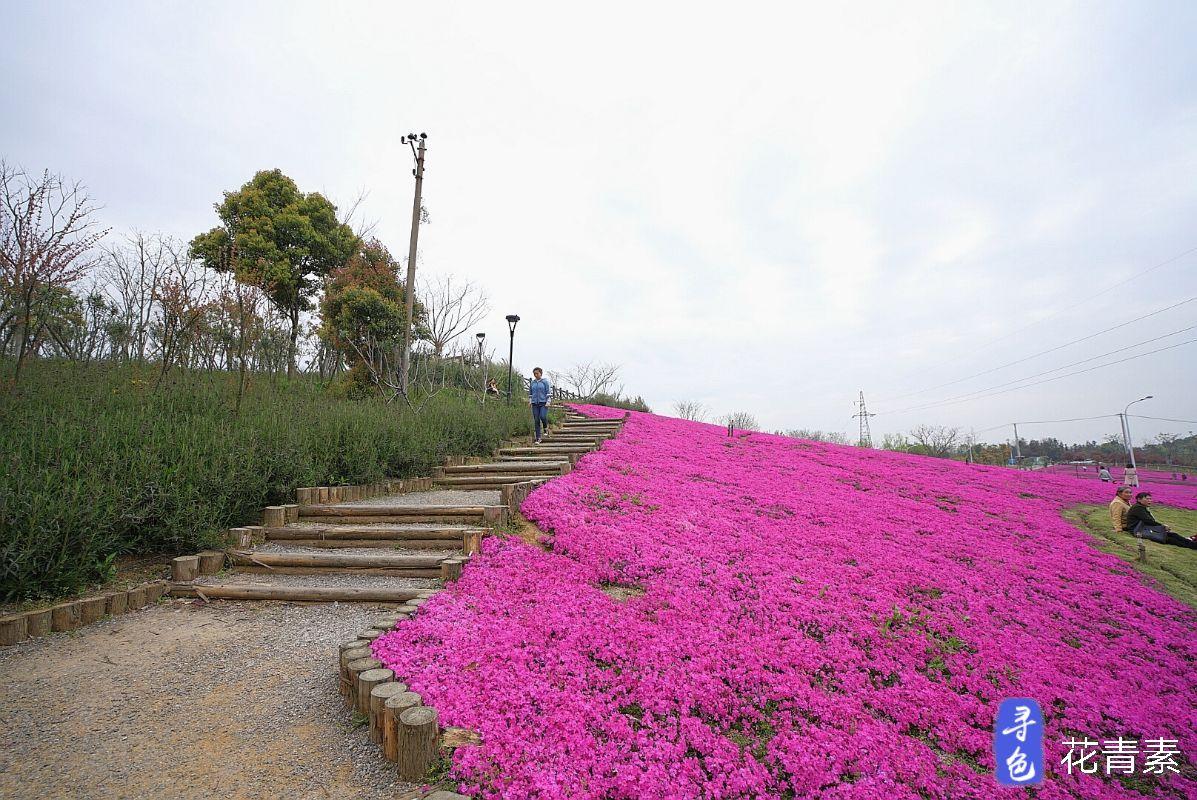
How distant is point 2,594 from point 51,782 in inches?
90.7

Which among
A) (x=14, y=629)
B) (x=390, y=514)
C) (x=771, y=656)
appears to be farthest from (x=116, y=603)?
(x=771, y=656)

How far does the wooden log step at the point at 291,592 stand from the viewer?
4273 millimetres

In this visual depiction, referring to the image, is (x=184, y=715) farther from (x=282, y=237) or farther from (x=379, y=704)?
(x=282, y=237)

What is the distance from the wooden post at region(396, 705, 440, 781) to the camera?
2.41 meters

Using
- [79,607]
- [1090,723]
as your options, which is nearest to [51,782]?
[79,607]

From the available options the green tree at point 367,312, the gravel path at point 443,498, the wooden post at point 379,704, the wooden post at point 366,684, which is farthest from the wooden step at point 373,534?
the green tree at point 367,312

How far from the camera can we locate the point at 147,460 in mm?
4898

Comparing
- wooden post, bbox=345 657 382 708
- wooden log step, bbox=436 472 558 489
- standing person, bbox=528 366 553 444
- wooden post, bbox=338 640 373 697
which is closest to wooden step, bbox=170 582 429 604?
wooden post, bbox=338 640 373 697

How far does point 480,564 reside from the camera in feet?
15.1

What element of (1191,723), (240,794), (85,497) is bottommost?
(1191,723)

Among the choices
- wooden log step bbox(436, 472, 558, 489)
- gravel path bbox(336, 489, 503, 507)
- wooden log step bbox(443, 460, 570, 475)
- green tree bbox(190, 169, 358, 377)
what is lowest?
gravel path bbox(336, 489, 503, 507)

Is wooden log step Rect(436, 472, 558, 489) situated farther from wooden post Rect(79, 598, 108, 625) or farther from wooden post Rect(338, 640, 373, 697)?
wooden post Rect(338, 640, 373, 697)

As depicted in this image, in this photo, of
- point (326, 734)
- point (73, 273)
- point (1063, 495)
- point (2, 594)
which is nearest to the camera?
point (326, 734)

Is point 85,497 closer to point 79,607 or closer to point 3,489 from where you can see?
point 3,489
